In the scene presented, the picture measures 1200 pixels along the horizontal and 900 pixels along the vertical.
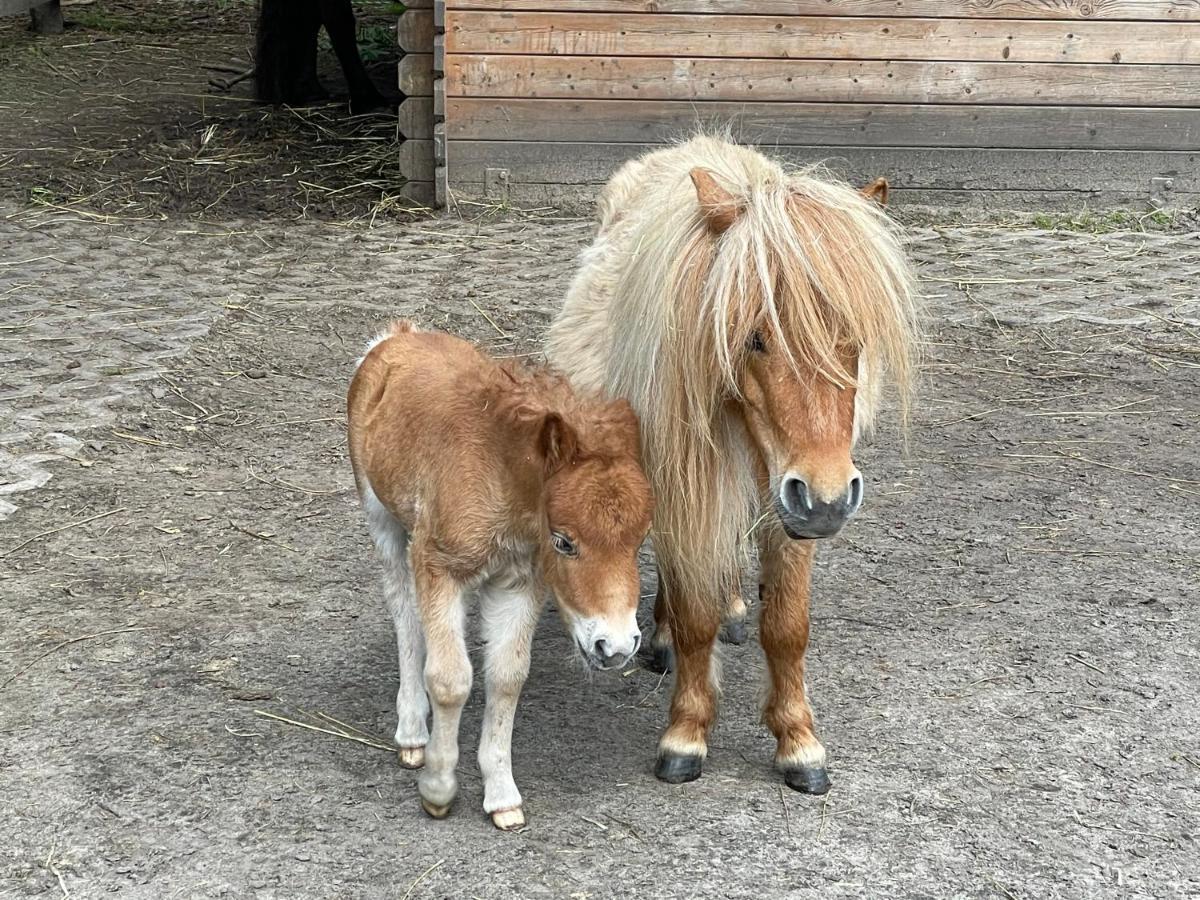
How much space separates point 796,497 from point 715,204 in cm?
72

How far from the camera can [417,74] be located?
27.1 ft

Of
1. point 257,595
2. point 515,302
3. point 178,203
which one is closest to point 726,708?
point 257,595

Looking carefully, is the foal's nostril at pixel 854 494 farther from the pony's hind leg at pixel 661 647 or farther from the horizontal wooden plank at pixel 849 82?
the horizontal wooden plank at pixel 849 82

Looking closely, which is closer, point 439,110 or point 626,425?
point 626,425

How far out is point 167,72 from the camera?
12.7m

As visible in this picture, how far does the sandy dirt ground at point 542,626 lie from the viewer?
3.05 metres

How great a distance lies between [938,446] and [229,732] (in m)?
3.31

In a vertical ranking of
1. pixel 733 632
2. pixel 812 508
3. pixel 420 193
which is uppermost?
pixel 812 508

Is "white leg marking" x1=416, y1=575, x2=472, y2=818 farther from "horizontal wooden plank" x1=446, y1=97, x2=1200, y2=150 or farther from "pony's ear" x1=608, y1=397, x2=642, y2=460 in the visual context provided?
"horizontal wooden plank" x1=446, y1=97, x2=1200, y2=150

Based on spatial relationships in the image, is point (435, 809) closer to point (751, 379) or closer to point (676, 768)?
point (676, 768)

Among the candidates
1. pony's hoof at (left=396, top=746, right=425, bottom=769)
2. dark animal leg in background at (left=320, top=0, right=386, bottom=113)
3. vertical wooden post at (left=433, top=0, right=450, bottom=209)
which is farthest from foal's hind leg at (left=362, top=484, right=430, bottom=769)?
dark animal leg in background at (left=320, top=0, right=386, bottom=113)

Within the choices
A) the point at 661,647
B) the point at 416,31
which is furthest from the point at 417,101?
the point at 661,647

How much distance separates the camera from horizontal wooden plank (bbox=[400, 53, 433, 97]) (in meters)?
8.22

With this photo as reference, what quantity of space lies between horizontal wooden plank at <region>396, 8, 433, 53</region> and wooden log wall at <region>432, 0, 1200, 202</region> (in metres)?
A: 0.04
